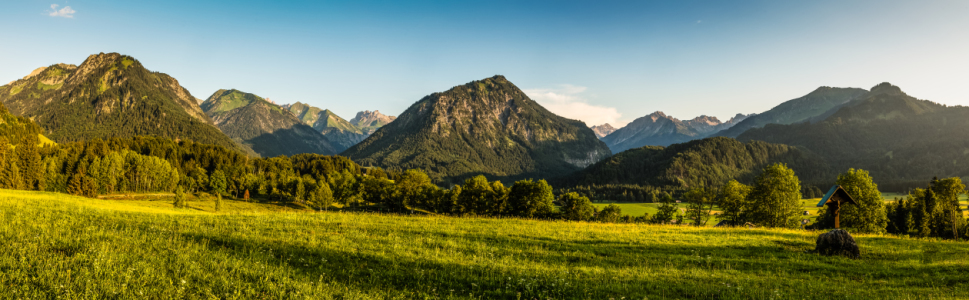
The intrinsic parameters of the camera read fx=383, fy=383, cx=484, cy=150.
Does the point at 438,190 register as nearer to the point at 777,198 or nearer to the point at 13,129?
the point at 777,198

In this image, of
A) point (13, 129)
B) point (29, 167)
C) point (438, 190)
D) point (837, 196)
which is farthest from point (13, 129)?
point (837, 196)

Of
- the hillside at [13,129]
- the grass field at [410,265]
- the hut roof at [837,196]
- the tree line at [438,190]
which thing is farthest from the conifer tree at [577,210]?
the hillside at [13,129]

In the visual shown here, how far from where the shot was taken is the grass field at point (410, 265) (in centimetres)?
872

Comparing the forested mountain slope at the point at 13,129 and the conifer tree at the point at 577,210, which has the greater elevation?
the forested mountain slope at the point at 13,129

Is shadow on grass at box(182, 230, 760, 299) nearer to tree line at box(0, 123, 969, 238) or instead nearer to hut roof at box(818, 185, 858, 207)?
hut roof at box(818, 185, 858, 207)

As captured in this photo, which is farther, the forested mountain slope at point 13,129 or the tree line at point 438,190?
the forested mountain slope at point 13,129

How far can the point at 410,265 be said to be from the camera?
519 inches

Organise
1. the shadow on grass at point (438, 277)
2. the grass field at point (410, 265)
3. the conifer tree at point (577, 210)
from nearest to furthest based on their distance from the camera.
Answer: the grass field at point (410, 265), the shadow on grass at point (438, 277), the conifer tree at point (577, 210)

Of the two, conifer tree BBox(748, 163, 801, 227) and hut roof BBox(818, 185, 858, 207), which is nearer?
hut roof BBox(818, 185, 858, 207)

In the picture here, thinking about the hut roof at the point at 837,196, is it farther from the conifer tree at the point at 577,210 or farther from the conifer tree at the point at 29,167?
the conifer tree at the point at 29,167

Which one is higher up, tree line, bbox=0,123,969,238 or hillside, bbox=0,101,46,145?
hillside, bbox=0,101,46,145

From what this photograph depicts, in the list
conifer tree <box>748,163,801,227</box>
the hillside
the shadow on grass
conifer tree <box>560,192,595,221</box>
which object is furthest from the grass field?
the hillside

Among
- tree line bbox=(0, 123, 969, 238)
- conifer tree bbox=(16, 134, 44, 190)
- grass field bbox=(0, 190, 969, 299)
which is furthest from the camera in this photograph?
conifer tree bbox=(16, 134, 44, 190)

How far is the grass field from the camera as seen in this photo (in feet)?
28.6
